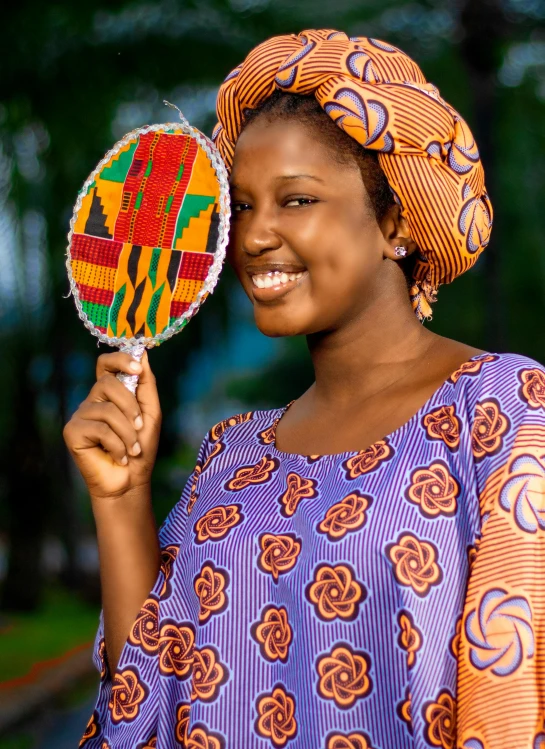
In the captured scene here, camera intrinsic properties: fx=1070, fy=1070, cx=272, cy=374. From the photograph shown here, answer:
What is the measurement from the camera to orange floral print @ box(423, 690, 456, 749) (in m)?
1.60

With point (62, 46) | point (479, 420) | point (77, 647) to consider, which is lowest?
point (77, 647)

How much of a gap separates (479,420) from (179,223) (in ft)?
2.37

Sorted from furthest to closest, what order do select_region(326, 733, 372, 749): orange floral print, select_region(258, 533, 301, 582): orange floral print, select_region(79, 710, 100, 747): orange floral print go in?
1. select_region(79, 710, 100, 747): orange floral print
2. select_region(258, 533, 301, 582): orange floral print
3. select_region(326, 733, 372, 749): orange floral print

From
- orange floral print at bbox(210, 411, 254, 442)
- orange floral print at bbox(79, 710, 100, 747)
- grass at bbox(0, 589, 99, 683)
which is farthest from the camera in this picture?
grass at bbox(0, 589, 99, 683)

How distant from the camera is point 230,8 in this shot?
7.13 meters

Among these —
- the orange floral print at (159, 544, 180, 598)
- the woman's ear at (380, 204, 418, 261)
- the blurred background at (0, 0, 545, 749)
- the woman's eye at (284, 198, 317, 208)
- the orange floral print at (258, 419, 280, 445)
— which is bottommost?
the blurred background at (0, 0, 545, 749)

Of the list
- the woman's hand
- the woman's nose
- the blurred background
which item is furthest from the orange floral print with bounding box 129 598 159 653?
the blurred background

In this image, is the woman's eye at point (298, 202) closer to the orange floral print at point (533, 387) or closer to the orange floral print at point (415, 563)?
the orange floral print at point (533, 387)

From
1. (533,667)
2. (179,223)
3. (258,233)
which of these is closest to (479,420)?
(533,667)

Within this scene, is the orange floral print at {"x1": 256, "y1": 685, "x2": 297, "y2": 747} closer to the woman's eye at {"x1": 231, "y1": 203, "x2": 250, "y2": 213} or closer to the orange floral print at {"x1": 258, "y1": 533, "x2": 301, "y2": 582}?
the orange floral print at {"x1": 258, "y1": 533, "x2": 301, "y2": 582}

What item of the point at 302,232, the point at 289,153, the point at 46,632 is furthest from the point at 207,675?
the point at 46,632

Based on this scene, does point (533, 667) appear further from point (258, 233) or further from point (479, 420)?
point (258, 233)

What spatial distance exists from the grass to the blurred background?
2 cm

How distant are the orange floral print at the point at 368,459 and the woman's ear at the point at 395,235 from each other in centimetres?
38
